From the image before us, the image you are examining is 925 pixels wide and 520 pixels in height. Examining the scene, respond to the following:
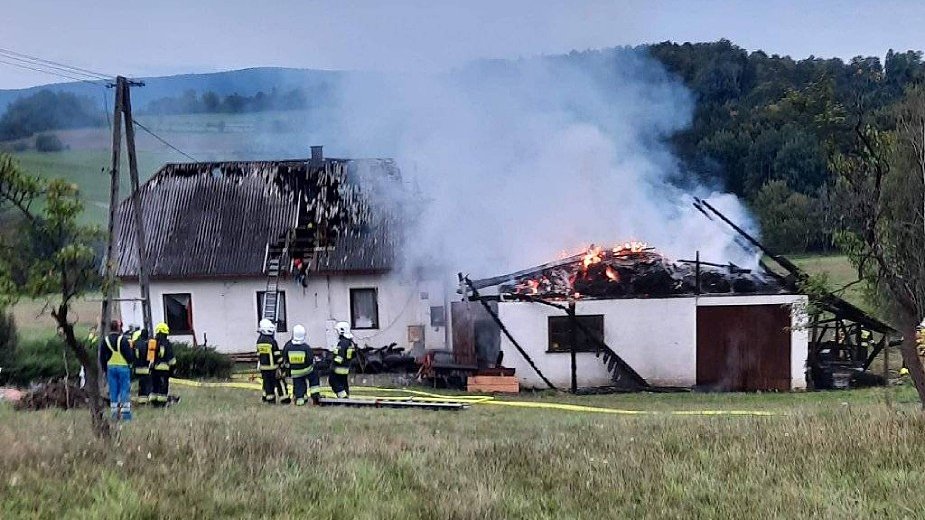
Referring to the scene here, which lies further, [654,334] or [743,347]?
[654,334]

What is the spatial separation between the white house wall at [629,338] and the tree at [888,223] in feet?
13.0

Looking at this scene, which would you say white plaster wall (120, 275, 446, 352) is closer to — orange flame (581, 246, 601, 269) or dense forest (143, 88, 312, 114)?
orange flame (581, 246, 601, 269)

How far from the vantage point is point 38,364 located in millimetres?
17484

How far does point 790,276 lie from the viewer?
18641 mm

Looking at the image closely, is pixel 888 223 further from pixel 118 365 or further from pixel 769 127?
pixel 769 127

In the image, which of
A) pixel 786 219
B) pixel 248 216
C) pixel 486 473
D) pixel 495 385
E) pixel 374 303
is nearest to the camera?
pixel 486 473

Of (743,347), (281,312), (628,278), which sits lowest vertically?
(743,347)

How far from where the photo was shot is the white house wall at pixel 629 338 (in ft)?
61.2

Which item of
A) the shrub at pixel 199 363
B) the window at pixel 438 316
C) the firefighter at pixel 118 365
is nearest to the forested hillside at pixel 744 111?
the window at pixel 438 316

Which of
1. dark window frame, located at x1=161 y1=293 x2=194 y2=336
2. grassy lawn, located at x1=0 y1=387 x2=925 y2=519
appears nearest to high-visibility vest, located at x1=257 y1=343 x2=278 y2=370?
grassy lawn, located at x1=0 y1=387 x2=925 y2=519

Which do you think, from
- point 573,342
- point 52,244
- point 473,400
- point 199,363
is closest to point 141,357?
point 52,244

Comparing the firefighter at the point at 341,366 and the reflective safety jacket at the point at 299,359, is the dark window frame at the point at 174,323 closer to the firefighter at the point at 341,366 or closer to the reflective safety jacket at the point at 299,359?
the firefighter at the point at 341,366

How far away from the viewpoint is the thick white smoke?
22.0 meters

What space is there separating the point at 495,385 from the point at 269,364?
18.4 ft
